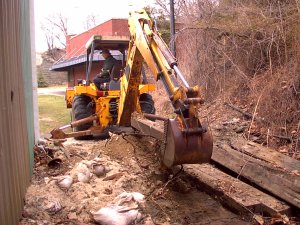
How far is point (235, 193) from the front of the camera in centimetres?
494

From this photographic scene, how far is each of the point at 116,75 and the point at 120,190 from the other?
460cm

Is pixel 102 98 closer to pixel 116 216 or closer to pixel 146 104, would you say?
pixel 146 104

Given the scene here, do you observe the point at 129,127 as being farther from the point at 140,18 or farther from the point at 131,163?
the point at 140,18

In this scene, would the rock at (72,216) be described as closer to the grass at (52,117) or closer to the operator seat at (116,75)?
the operator seat at (116,75)

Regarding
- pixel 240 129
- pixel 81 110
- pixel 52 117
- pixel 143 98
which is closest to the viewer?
pixel 240 129

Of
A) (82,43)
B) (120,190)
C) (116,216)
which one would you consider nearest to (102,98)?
(120,190)

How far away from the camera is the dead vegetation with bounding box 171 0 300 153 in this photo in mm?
8086

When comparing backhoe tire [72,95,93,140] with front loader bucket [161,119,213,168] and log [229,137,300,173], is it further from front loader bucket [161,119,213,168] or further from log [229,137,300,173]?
front loader bucket [161,119,213,168]

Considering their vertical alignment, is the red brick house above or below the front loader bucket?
above

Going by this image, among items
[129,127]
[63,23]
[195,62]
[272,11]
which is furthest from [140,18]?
[63,23]

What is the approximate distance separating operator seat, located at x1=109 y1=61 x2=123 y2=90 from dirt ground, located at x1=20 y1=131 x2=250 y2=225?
243cm

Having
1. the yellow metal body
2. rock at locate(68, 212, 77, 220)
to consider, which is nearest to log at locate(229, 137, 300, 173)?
the yellow metal body

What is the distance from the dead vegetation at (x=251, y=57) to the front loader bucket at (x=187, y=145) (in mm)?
3107

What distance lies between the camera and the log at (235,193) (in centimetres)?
459
